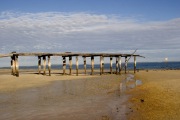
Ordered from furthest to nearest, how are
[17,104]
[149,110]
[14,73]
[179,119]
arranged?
1. [14,73]
2. [17,104]
3. [149,110]
4. [179,119]

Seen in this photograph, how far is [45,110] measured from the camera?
11.9 metres

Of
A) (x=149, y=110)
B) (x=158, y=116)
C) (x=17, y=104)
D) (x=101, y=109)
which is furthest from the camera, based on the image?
(x=17, y=104)

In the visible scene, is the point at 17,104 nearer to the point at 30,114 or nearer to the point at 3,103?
the point at 3,103

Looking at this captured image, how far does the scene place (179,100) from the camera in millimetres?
12516

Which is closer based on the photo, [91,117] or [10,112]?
[91,117]

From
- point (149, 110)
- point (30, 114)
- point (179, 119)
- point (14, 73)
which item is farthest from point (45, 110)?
point (14, 73)

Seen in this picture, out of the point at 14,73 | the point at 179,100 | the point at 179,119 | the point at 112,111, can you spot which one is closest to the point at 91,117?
the point at 112,111

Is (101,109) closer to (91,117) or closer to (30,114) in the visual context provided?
(91,117)

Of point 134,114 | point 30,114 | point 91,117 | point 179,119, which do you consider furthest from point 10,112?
point 179,119

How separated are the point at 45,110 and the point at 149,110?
4546mm

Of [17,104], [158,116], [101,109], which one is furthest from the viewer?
[17,104]

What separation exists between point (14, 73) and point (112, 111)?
25.4m

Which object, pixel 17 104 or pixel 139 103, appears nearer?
pixel 139 103

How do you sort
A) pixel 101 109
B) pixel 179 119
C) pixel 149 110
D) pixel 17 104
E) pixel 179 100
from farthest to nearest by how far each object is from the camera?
pixel 17 104, pixel 179 100, pixel 101 109, pixel 149 110, pixel 179 119
